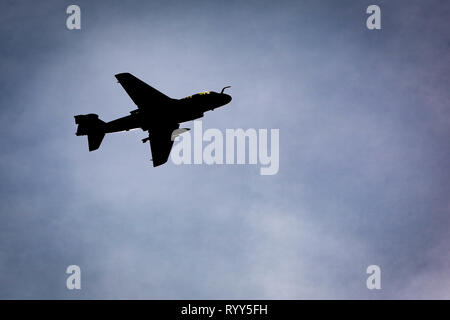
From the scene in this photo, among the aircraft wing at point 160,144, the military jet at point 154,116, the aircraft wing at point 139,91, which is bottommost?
the aircraft wing at point 160,144

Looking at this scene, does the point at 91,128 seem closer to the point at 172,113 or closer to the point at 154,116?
the point at 154,116

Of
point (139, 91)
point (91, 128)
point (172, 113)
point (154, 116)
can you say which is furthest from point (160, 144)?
point (91, 128)

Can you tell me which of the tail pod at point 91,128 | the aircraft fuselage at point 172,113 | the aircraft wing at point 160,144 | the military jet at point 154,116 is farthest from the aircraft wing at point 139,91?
the tail pod at point 91,128

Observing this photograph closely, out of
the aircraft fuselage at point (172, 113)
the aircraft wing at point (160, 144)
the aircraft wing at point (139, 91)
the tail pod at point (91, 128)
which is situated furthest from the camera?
the aircraft wing at point (160, 144)

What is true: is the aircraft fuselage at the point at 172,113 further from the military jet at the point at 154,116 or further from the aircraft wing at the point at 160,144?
the aircraft wing at the point at 160,144

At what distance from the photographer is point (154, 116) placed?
38.5 metres

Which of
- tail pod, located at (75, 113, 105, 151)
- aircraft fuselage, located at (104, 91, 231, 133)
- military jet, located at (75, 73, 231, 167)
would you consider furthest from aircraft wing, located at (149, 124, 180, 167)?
tail pod, located at (75, 113, 105, 151)

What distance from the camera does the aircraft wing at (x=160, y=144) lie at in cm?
4069

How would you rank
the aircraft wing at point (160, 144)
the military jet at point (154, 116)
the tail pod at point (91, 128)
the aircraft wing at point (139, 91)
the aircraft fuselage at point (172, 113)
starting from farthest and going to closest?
the aircraft wing at point (160, 144) < the tail pod at point (91, 128) < the aircraft wing at point (139, 91) < the military jet at point (154, 116) < the aircraft fuselage at point (172, 113)
